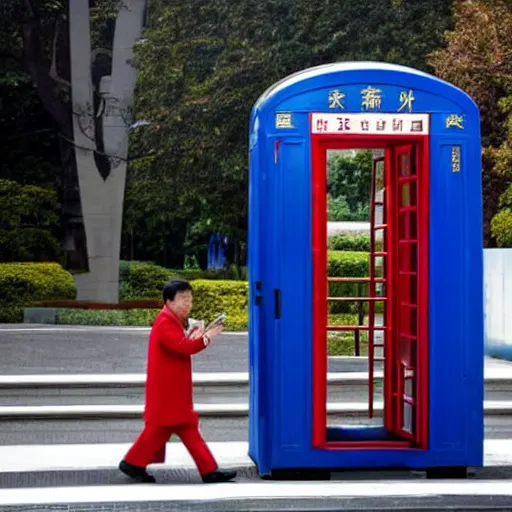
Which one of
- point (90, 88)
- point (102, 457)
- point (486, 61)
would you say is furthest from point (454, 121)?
point (90, 88)

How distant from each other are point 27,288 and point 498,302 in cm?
1318

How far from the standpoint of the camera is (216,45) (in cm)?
2984

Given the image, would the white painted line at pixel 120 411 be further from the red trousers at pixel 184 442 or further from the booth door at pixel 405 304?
the red trousers at pixel 184 442

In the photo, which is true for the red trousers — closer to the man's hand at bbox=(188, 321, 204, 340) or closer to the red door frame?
the man's hand at bbox=(188, 321, 204, 340)

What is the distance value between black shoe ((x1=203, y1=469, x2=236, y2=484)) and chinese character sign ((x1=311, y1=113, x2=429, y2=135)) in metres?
2.40

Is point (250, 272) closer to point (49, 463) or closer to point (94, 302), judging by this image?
point (49, 463)

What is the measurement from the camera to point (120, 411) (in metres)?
12.6

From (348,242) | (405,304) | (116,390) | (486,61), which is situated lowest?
(116,390)

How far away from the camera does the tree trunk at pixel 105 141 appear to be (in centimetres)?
2980

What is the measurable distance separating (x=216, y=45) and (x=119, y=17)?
260cm

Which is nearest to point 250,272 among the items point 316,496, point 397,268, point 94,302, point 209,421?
point 397,268

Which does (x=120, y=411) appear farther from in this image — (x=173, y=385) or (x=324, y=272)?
(x=324, y=272)

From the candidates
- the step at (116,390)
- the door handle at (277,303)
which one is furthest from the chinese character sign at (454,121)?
the step at (116,390)

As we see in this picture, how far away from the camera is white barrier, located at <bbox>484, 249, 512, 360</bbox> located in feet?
55.3
